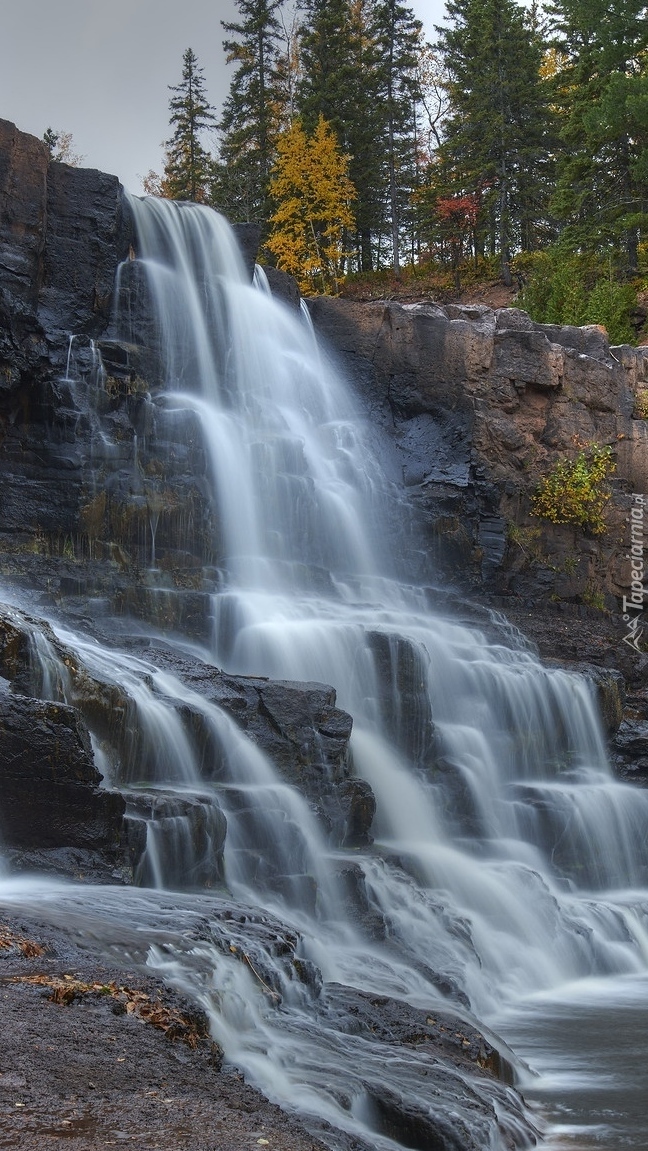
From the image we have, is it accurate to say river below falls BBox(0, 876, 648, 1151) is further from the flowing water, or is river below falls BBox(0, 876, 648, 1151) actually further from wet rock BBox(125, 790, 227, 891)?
wet rock BBox(125, 790, 227, 891)

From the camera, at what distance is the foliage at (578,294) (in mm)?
28812

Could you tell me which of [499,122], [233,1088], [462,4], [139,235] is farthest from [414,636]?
[462,4]

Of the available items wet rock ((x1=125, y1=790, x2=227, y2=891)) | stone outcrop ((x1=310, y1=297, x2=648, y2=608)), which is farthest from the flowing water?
stone outcrop ((x1=310, y1=297, x2=648, y2=608))

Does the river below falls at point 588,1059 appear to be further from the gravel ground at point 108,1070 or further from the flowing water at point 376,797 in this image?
the gravel ground at point 108,1070

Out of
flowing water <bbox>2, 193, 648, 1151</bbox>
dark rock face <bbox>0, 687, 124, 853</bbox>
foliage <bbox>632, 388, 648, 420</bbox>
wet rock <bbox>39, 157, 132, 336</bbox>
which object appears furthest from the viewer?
foliage <bbox>632, 388, 648, 420</bbox>

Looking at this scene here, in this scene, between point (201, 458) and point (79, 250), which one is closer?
point (201, 458)

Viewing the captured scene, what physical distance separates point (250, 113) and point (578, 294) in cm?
1713

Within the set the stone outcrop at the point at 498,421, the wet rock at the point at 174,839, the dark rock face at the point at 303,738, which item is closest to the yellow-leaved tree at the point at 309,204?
the stone outcrop at the point at 498,421

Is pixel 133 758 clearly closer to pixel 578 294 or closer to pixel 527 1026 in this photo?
pixel 527 1026

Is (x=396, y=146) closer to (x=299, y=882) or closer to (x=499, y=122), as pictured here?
(x=499, y=122)

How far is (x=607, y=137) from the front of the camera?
3069 cm

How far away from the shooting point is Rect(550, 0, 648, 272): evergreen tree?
29.4 metres

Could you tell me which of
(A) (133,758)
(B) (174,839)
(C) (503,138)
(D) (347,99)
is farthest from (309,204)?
(B) (174,839)

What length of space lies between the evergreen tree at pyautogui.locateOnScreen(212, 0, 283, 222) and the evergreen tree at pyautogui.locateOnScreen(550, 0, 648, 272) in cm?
1133
